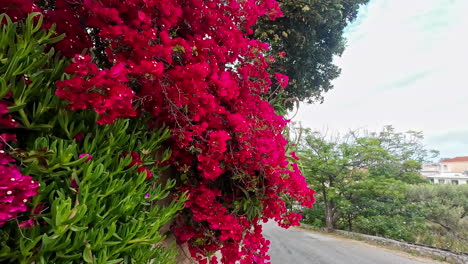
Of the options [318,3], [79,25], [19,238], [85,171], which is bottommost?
[19,238]

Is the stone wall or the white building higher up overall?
the white building

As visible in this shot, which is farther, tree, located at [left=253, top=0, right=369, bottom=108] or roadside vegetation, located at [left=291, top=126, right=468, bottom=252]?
roadside vegetation, located at [left=291, top=126, right=468, bottom=252]

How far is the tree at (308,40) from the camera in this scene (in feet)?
11.0

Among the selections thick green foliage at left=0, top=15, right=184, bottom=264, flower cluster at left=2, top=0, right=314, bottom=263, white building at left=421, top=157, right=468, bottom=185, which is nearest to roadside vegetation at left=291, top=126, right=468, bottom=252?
flower cluster at left=2, top=0, right=314, bottom=263

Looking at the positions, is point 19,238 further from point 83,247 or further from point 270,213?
point 270,213

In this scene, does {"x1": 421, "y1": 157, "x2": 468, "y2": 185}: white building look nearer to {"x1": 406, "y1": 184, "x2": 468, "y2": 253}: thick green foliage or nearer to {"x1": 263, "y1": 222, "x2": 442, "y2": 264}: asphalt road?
{"x1": 406, "y1": 184, "x2": 468, "y2": 253}: thick green foliage

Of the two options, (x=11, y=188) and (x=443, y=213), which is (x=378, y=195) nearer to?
(x=443, y=213)

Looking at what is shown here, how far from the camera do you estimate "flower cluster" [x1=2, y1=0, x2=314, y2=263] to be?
967mm

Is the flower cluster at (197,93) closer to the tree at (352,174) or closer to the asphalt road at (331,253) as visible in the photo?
the asphalt road at (331,253)

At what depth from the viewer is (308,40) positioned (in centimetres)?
372

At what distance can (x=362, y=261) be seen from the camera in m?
6.01

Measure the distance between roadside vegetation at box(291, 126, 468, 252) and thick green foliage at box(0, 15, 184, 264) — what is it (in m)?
8.13

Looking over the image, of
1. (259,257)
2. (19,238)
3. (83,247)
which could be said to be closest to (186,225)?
(259,257)

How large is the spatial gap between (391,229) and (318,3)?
8.67m
